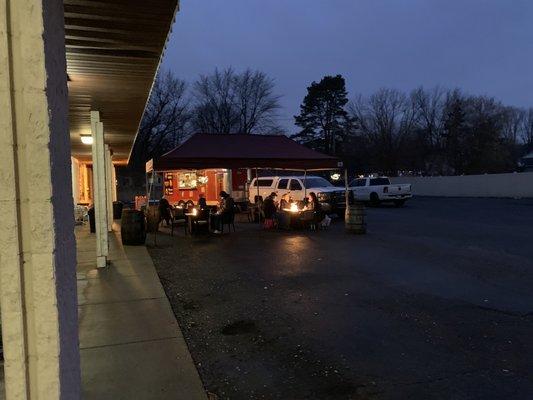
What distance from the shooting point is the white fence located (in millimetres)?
35866

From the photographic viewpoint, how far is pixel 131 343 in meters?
4.88

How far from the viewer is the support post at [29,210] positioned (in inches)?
81.3

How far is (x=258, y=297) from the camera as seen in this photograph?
22.8 ft

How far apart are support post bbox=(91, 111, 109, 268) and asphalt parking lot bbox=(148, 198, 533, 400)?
1.12m

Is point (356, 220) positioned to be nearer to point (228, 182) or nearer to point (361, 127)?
point (228, 182)

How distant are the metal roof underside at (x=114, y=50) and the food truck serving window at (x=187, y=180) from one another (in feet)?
49.5

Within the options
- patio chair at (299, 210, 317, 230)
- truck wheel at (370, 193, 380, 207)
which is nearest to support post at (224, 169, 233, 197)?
patio chair at (299, 210, 317, 230)

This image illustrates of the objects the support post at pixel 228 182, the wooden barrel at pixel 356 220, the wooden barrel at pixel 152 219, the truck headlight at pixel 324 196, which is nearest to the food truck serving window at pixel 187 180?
the support post at pixel 228 182

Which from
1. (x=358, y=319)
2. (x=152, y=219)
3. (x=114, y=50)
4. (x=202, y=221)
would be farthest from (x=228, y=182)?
(x=114, y=50)

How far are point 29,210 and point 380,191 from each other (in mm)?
28133

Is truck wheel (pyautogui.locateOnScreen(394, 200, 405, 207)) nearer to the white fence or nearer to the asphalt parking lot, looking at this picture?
the white fence

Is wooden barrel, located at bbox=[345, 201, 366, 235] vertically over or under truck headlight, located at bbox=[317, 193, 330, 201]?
under

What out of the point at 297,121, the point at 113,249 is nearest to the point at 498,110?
the point at 297,121

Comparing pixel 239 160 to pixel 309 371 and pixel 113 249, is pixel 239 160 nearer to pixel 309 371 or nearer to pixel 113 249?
pixel 113 249
